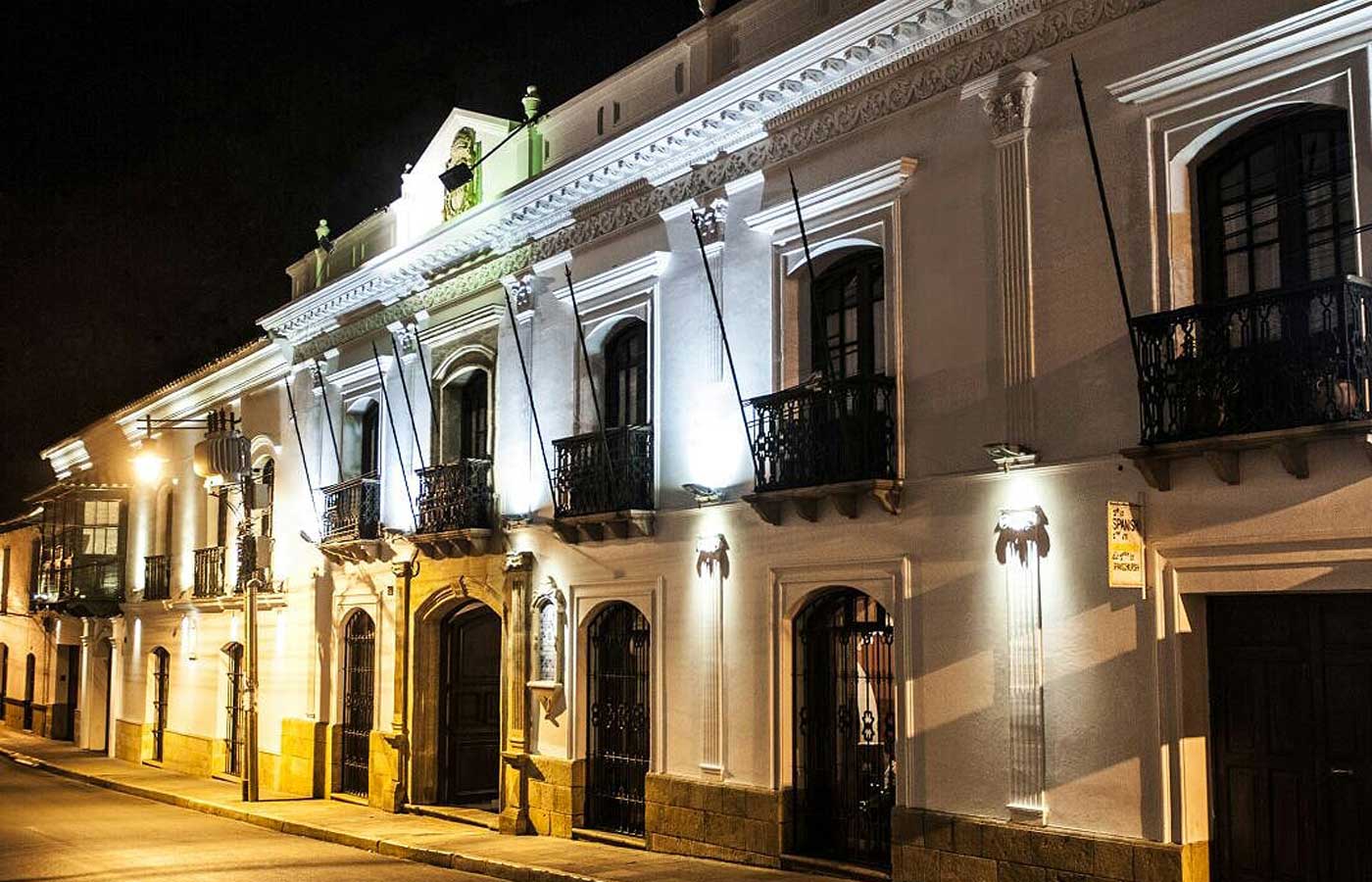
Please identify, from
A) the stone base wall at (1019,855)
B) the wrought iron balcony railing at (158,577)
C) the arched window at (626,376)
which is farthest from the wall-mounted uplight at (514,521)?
the wrought iron balcony railing at (158,577)

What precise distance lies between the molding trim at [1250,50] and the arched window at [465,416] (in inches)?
455

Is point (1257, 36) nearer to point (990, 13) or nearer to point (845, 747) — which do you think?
point (990, 13)

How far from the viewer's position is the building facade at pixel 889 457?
10.4 m

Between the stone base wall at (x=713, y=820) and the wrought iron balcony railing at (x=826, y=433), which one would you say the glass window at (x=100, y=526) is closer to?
the stone base wall at (x=713, y=820)

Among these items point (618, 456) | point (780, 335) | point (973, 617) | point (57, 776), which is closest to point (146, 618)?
point (57, 776)

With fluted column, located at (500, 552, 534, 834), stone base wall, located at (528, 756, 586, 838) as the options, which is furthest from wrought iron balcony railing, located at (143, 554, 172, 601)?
stone base wall, located at (528, 756, 586, 838)

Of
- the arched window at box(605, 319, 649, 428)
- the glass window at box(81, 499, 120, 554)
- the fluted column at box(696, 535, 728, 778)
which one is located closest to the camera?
the fluted column at box(696, 535, 728, 778)

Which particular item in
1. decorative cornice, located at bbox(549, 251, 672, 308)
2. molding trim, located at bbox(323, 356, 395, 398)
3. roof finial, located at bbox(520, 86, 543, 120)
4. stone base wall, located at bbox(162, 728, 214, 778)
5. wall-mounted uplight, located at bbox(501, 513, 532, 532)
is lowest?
stone base wall, located at bbox(162, 728, 214, 778)

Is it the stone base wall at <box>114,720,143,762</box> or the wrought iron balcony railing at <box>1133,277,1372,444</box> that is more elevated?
the wrought iron balcony railing at <box>1133,277,1372,444</box>

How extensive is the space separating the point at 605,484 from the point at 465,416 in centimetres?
499

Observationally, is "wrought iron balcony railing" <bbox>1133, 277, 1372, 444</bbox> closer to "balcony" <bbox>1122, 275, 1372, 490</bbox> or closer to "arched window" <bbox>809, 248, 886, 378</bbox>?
"balcony" <bbox>1122, 275, 1372, 490</bbox>

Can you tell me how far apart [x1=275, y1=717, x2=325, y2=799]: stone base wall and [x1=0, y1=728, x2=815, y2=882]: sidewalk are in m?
0.31

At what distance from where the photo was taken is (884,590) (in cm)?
1337

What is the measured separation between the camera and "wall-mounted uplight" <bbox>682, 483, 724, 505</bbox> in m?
15.4
